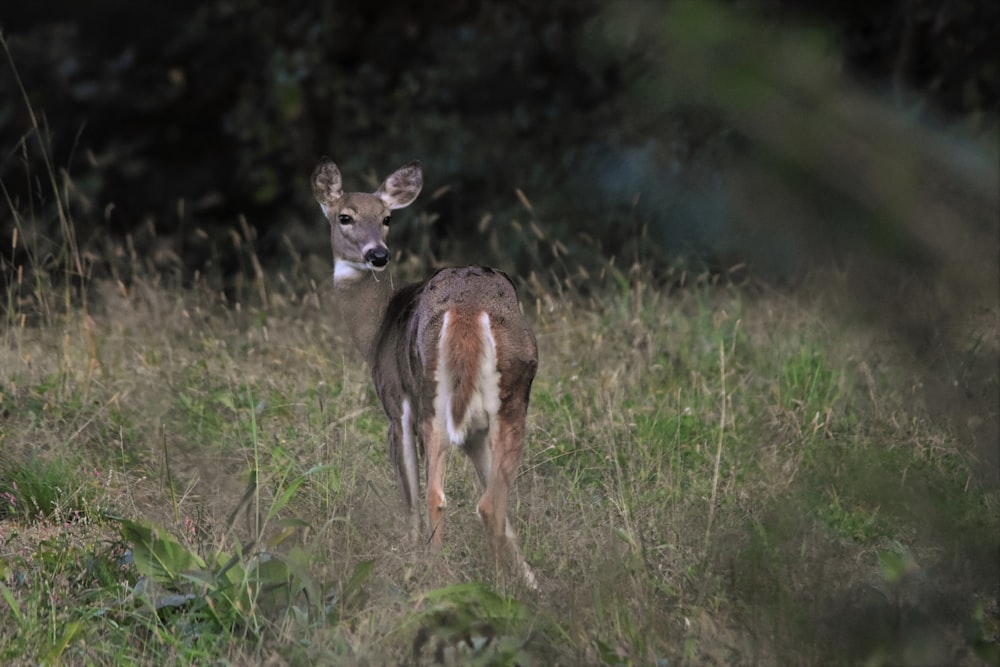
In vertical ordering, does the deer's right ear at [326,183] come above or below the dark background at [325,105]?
above

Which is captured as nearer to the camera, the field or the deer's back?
the field

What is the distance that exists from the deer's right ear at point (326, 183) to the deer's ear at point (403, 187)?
0.18m

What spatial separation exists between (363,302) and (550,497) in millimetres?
1302

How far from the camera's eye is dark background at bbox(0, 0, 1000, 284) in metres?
9.97

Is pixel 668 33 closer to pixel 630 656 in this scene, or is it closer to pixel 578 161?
pixel 630 656

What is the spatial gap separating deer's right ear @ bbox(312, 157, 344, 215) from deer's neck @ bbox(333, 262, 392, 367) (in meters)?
0.37

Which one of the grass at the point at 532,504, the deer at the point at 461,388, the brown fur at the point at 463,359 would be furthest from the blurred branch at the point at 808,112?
the brown fur at the point at 463,359

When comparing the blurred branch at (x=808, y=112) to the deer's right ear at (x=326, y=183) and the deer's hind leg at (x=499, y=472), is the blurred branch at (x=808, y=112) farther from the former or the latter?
the deer's right ear at (x=326, y=183)

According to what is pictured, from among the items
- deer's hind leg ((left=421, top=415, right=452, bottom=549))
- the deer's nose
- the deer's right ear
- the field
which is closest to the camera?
the field

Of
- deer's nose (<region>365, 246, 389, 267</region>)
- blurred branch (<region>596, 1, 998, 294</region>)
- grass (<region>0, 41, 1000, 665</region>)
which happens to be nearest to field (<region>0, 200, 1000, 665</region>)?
grass (<region>0, 41, 1000, 665</region>)

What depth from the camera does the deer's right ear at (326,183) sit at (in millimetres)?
6047

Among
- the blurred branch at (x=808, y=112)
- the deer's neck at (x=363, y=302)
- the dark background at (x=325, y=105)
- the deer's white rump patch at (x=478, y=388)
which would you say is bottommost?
the dark background at (x=325, y=105)

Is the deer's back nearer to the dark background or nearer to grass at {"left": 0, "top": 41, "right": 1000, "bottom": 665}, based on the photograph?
grass at {"left": 0, "top": 41, "right": 1000, "bottom": 665}

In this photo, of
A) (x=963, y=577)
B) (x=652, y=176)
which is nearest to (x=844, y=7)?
(x=963, y=577)
